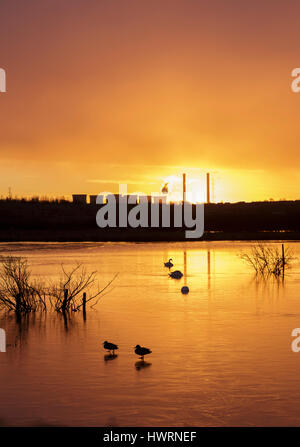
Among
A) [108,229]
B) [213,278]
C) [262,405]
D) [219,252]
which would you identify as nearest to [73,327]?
[262,405]

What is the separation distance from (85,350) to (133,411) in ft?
16.7

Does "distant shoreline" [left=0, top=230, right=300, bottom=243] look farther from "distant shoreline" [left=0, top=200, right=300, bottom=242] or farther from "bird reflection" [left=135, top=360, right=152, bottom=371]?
"bird reflection" [left=135, top=360, right=152, bottom=371]

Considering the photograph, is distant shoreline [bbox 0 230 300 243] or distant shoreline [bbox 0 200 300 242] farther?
distant shoreline [bbox 0 200 300 242]

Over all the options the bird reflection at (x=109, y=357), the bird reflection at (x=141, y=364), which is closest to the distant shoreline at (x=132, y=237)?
the bird reflection at (x=109, y=357)

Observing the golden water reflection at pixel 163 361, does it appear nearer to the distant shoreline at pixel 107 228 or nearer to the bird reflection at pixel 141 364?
the bird reflection at pixel 141 364

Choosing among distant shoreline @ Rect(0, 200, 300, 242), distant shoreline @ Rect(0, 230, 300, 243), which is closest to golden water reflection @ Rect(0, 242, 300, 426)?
distant shoreline @ Rect(0, 230, 300, 243)

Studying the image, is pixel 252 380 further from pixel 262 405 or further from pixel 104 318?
pixel 104 318

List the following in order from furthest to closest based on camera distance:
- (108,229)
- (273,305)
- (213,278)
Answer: (108,229), (213,278), (273,305)

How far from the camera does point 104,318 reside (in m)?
20.5

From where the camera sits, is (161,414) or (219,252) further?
(219,252)

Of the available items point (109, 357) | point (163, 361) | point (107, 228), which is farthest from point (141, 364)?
point (107, 228)

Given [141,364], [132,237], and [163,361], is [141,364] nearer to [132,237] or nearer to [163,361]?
[163,361]
